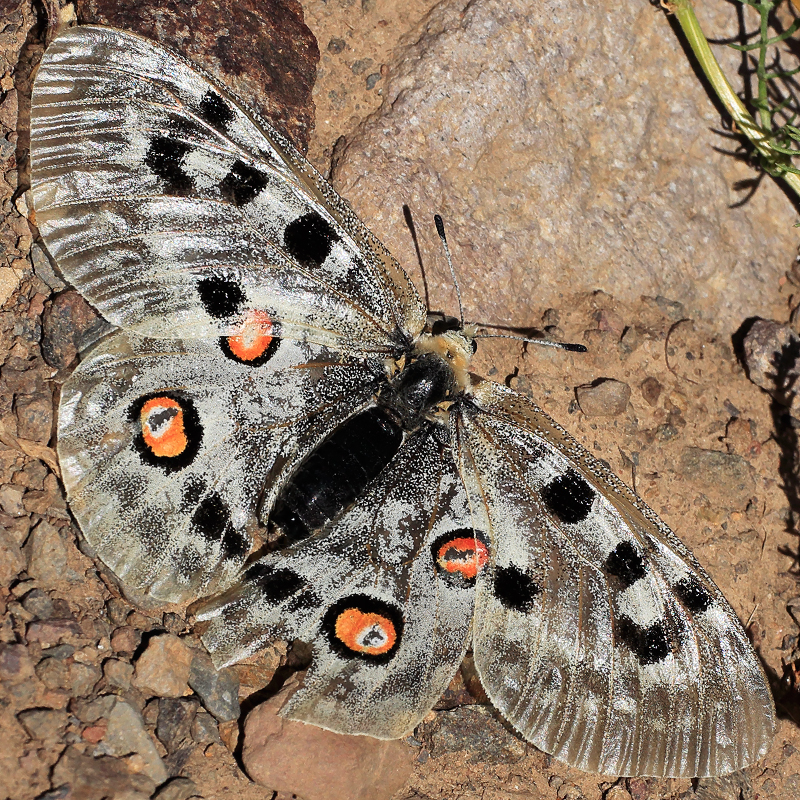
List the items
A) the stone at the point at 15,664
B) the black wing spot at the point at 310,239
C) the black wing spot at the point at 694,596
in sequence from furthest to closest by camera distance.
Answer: the black wing spot at the point at 310,239
the black wing spot at the point at 694,596
the stone at the point at 15,664

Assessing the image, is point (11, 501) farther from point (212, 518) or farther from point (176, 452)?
point (212, 518)

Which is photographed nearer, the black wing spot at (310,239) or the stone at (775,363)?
the black wing spot at (310,239)

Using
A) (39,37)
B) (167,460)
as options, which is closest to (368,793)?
(167,460)

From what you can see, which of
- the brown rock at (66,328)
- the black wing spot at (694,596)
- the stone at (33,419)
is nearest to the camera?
the black wing spot at (694,596)

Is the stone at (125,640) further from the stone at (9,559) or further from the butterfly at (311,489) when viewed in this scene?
the stone at (9,559)

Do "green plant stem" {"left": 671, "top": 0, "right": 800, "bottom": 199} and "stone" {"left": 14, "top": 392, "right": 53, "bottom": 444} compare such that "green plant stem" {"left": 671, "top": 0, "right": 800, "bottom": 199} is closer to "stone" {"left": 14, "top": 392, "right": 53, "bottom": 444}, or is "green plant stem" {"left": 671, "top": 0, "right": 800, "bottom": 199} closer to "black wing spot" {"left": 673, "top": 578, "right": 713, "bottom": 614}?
"black wing spot" {"left": 673, "top": 578, "right": 713, "bottom": 614}

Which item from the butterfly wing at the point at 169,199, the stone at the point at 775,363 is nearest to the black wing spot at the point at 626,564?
the butterfly wing at the point at 169,199

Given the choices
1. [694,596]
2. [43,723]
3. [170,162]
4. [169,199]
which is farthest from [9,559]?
[694,596]
